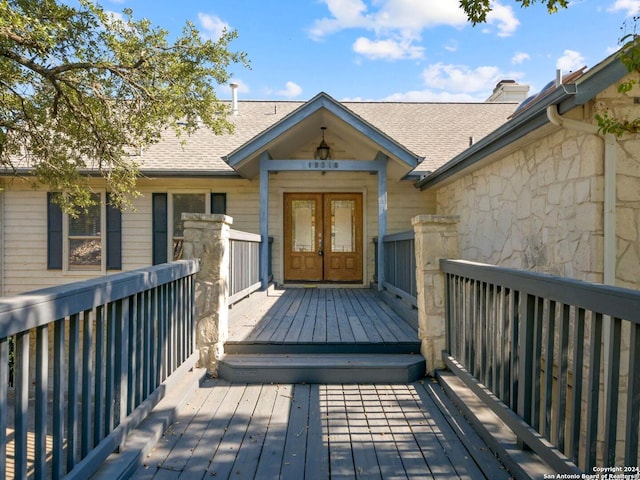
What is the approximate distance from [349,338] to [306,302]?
2.53m

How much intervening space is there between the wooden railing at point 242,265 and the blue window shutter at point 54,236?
473cm

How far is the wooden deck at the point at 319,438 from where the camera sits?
7.28ft

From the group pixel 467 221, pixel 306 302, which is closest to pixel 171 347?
pixel 306 302

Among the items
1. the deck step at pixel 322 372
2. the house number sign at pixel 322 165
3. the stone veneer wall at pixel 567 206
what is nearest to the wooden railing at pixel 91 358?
the deck step at pixel 322 372

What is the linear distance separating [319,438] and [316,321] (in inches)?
92.2

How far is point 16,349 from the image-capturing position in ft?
4.68

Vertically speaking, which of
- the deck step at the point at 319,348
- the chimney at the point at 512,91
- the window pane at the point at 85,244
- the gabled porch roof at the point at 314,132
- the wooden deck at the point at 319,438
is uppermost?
the chimney at the point at 512,91

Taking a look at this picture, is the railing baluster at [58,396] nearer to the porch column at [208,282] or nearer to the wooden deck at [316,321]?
the porch column at [208,282]

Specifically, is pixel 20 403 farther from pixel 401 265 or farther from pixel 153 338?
pixel 401 265

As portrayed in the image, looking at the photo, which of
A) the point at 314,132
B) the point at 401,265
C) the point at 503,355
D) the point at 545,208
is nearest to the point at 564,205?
the point at 545,208

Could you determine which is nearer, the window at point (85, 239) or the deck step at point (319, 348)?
the deck step at point (319, 348)

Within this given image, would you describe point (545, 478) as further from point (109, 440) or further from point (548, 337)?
point (109, 440)

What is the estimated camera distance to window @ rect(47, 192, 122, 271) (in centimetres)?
858

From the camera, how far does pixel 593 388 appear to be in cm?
162
